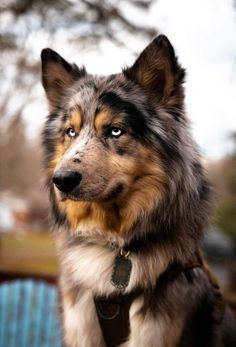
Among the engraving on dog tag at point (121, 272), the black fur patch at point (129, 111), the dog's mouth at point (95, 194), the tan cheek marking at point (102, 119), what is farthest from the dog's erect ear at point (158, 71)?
the engraving on dog tag at point (121, 272)

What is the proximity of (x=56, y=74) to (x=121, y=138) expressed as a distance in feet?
2.44

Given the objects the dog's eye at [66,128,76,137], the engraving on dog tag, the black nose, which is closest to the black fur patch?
the dog's eye at [66,128,76,137]

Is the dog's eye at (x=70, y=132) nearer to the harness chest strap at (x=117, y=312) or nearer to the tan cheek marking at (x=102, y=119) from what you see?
the tan cheek marking at (x=102, y=119)

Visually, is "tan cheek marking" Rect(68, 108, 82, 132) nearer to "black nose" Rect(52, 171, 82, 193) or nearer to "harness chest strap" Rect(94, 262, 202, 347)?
"black nose" Rect(52, 171, 82, 193)

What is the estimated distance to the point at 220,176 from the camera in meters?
9.53

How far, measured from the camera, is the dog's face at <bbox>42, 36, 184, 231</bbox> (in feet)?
8.05

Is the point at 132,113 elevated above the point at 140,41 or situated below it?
below

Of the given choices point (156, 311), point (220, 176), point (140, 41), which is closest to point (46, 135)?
point (156, 311)

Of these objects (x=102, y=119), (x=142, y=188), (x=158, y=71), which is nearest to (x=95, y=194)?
(x=142, y=188)

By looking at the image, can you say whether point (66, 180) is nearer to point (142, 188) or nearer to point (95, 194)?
point (95, 194)

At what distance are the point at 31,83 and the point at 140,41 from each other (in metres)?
Answer: 1.78

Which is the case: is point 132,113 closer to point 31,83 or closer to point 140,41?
point 140,41

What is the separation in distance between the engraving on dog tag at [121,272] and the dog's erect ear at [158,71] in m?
0.94

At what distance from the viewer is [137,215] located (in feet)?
8.60
